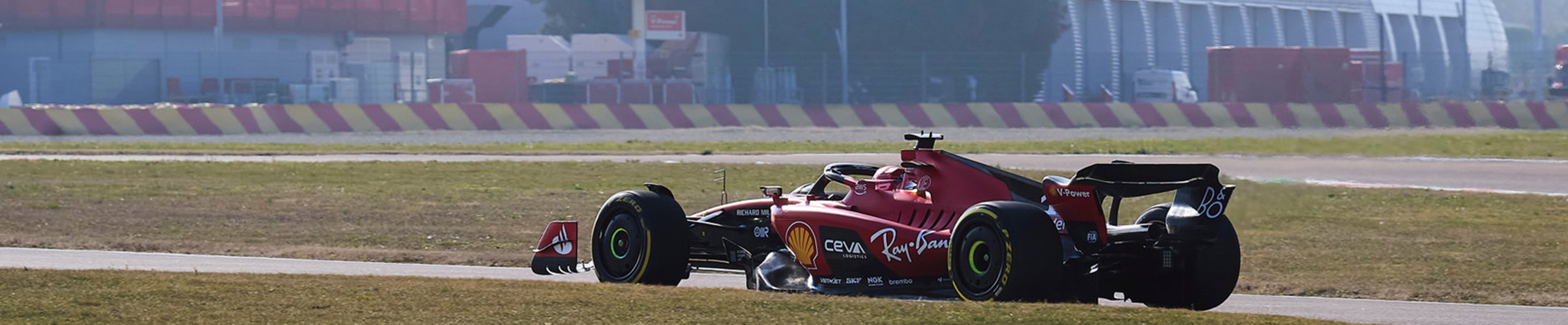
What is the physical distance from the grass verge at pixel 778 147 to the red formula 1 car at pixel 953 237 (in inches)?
847

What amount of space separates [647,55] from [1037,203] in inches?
2359

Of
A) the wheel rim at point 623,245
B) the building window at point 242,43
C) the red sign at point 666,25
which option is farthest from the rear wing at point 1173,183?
the building window at point 242,43

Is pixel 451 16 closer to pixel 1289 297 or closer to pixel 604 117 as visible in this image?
pixel 604 117

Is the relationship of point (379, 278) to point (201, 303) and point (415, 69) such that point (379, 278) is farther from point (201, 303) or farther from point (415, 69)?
point (415, 69)

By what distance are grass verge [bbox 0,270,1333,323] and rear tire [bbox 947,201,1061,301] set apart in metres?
0.15

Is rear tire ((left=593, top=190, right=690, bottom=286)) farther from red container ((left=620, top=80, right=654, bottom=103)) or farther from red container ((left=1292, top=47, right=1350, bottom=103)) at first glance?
red container ((left=620, top=80, right=654, bottom=103))

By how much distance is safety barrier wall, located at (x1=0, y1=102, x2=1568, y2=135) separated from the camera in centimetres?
4647

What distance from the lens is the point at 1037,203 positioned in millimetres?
11156

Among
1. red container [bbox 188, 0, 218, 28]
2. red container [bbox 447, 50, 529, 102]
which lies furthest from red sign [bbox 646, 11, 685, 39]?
red container [bbox 188, 0, 218, 28]

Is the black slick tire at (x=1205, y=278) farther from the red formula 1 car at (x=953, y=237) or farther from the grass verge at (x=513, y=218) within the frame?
the grass verge at (x=513, y=218)

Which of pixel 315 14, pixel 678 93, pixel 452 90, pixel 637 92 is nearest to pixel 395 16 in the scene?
pixel 315 14

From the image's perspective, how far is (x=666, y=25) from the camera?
6550 cm

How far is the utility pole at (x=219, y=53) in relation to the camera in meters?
55.0

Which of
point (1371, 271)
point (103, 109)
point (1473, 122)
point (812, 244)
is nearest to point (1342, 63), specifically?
point (1473, 122)
